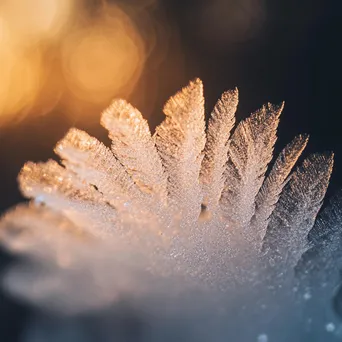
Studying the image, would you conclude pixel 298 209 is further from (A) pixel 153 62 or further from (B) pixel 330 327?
(A) pixel 153 62

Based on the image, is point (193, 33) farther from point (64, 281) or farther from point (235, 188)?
point (64, 281)

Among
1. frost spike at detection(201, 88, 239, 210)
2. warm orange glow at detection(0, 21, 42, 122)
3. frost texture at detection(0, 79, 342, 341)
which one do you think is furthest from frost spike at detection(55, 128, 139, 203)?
warm orange glow at detection(0, 21, 42, 122)

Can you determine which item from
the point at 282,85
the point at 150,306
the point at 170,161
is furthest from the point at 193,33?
the point at 150,306

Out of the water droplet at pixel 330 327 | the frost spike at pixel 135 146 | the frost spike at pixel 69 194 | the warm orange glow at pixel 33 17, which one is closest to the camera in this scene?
the frost spike at pixel 135 146

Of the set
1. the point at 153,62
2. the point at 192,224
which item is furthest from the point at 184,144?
the point at 153,62

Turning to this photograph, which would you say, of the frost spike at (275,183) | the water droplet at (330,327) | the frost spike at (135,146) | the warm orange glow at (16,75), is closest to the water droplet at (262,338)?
the water droplet at (330,327)

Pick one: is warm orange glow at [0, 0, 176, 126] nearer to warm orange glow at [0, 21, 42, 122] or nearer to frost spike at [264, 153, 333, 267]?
warm orange glow at [0, 21, 42, 122]

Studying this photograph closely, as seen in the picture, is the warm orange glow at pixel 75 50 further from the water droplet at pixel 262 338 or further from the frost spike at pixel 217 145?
the water droplet at pixel 262 338
